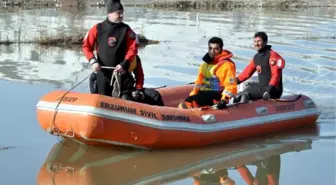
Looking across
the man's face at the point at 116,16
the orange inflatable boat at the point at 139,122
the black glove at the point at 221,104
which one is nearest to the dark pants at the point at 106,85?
the orange inflatable boat at the point at 139,122

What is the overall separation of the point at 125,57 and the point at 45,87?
3.51 meters

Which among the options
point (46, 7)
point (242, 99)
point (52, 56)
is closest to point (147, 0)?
point (46, 7)

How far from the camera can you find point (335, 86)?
35.1ft

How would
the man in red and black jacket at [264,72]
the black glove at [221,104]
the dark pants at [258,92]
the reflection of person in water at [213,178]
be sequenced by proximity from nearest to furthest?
1. the reflection of person in water at [213,178]
2. the black glove at [221,104]
3. the man in red and black jacket at [264,72]
4. the dark pants at [258,92]

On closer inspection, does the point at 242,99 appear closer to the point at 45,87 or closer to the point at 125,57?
the point at 125,57

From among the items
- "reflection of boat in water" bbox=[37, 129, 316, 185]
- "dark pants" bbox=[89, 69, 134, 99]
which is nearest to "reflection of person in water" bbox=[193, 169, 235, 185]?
"reflection of boat in water" bbox=[37, 129, 316, 185]

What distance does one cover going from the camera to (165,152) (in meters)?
6.56

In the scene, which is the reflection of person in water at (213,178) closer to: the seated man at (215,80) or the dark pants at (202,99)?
the seated man at (215,80)

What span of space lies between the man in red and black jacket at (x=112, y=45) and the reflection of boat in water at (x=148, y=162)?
0.83 meters

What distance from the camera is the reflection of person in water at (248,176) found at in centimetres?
569

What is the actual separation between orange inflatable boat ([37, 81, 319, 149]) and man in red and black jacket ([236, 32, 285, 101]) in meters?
0.41

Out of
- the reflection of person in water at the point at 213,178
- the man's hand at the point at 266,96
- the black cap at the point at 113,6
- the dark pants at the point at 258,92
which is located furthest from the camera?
the dark pants at the point at 258,92

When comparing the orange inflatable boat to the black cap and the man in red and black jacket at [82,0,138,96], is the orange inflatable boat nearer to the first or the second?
the man in red and black jacket at [82,0,138,96]

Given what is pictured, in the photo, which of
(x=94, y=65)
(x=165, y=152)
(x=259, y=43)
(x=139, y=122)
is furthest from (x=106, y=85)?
(x=259, y=43)
